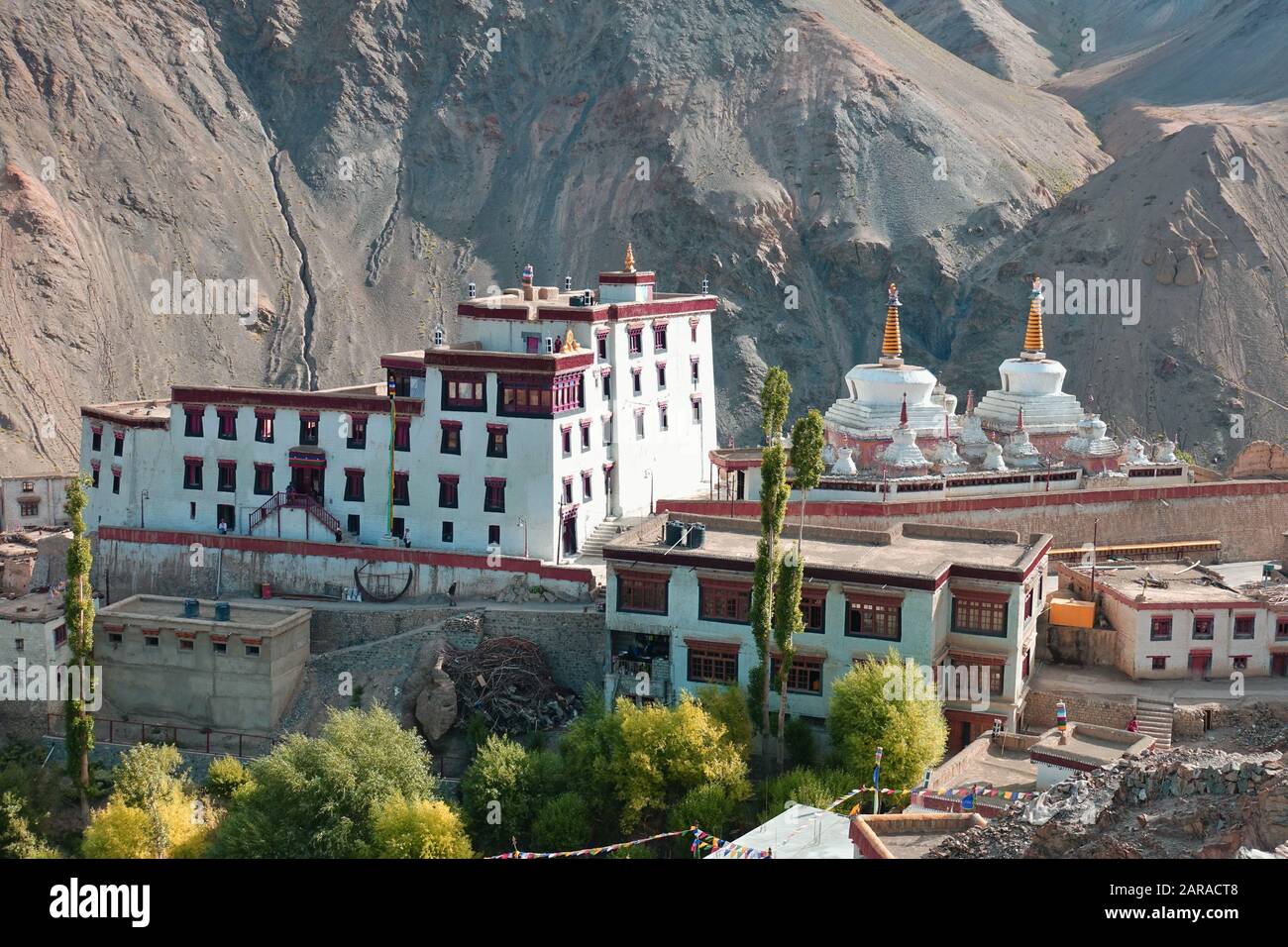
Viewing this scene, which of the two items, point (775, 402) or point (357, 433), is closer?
point (775, 402)

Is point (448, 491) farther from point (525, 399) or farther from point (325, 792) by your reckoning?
point (325, 792)

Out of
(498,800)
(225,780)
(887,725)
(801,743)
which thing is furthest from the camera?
(225,780)

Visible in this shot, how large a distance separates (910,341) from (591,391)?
168 ft

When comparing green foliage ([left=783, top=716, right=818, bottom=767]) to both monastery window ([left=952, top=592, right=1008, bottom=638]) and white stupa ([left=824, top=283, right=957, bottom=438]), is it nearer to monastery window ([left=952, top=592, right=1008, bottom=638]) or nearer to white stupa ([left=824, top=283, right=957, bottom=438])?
monastery window ([left=952, top=592, right=1008, bottom=638])

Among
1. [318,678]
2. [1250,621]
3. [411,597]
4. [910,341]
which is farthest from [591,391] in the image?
[910,341]

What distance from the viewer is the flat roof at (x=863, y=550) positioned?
160 ft

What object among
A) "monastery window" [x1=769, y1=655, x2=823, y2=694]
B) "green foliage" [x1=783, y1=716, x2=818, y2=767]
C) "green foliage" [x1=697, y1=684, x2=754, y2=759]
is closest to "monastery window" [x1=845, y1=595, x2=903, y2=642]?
"monastery window" [x1=769, y1=655, x2=823, y2=694]

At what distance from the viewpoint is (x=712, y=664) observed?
49.9m

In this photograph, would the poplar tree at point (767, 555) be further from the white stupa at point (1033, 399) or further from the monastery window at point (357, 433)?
the white stupa at point (1033, 399)

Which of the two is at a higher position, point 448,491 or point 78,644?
point 448,491

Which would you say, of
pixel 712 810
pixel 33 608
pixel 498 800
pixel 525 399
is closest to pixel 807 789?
pixel 712 810

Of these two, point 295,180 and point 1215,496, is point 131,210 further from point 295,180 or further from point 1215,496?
point 1215,496

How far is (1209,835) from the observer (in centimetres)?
2825

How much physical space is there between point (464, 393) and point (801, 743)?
17.0 m
